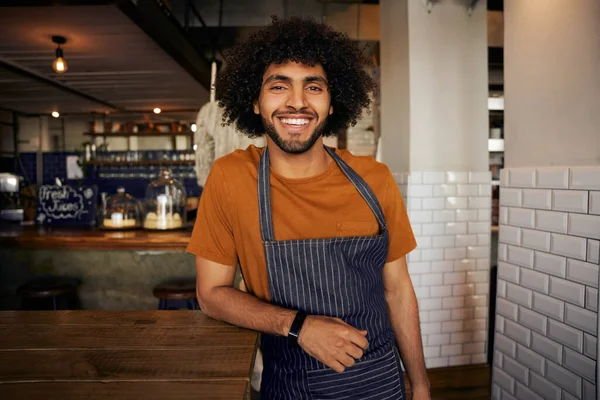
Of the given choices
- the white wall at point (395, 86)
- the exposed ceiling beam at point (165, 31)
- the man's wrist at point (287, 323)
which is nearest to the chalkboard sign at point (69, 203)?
the exposed ceiling beam at point (165, 31)

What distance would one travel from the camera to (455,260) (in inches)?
122

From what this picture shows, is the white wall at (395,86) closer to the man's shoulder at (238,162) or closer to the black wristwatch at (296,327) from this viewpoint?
the man's shoulder at (238,162)

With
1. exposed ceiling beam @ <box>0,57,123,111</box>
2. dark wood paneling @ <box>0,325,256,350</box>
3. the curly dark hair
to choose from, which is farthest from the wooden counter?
exposed ceiling beam @ <box>0,57,123,111</box>

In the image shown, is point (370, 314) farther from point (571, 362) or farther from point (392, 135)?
point (392, 135)

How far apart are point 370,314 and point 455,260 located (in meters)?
1.87

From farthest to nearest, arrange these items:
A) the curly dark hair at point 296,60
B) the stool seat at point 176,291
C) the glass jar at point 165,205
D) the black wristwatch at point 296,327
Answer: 1. the glass jar at point 165,205
2. the stool seat at point 176,291
3. the curly dark hair at point 296,60
4. the black wristwatch at point 296,327

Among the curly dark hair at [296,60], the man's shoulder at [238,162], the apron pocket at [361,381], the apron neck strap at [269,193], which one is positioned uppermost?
the curly dark hair at [296,60]

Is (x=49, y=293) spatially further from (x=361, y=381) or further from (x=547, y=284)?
(x=547, y=284)

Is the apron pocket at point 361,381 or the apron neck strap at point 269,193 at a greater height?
the apron neck strap at point 269,193

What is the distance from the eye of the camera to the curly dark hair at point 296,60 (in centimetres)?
168

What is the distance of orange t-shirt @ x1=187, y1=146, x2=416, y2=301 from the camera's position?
1448 mm

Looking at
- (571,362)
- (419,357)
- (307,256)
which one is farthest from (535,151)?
(307,256)

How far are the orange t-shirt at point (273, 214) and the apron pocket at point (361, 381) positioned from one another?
0.31 m

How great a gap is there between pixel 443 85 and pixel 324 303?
87.7 inches
